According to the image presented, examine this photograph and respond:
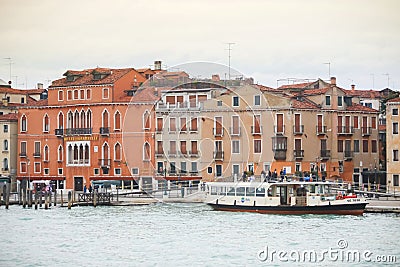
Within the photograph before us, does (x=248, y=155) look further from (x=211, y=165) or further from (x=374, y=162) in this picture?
(x=374, y=162)

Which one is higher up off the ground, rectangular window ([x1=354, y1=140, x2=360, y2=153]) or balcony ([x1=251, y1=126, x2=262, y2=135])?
balcony ([x1=251, y1=126, x2=262, y2=135])

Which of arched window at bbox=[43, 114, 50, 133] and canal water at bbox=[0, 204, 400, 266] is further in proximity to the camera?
arched window at bbox=[43, 114, 50, 133]

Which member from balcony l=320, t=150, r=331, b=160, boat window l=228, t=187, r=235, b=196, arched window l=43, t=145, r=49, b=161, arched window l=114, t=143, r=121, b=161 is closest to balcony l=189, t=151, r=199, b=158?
boat window l=228, t=187, r=235, b=196

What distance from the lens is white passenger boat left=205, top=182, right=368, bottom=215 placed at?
118 ft

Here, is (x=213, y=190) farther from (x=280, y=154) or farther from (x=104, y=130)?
(x=104, y=130)

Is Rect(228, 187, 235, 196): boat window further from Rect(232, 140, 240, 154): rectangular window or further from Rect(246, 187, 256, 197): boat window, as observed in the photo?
Rect(232, 140, 240, 154): rectangular window

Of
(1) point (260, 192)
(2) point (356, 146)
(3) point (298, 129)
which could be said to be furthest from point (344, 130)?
(1) point (260, 192)

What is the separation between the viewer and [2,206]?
42.8 meters

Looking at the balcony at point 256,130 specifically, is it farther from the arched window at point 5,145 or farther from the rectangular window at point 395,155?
the arched window at point 5,145

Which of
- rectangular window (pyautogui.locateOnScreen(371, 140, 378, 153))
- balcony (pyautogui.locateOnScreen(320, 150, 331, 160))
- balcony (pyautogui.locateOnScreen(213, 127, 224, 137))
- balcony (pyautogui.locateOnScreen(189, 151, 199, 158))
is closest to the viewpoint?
balcony (pyautogui.locateOnScreen(189, 151, 199, 158))

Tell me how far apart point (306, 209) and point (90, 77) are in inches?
700

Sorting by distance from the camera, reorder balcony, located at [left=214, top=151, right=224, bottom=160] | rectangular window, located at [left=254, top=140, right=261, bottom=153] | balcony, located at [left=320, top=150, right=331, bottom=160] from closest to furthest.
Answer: rectangular window, located at [left=254, top=140, right=261, bottom=153], balcony, located at [left=214, top=151, right=224, bottom=160], balcony, located at [left=320, top=150, right=331, bottom=160]

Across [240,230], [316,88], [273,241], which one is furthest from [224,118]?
[273,241]

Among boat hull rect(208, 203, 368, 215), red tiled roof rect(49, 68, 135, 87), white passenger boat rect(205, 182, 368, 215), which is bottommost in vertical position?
boat hull rect(208, 203, 368, 215)
